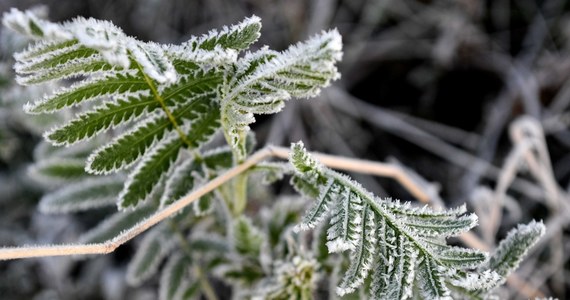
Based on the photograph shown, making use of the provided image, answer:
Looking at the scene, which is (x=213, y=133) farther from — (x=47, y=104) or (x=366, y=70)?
(x=366, y=70)

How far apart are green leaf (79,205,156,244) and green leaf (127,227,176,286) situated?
84 millimetres

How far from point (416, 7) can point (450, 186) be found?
3.76 feet

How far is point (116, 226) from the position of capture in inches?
88.2

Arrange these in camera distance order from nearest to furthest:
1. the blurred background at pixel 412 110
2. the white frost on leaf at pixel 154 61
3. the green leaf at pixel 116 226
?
1. the white frost on leaf at pixel 154 61
2. the green leaf at pixel 116 226
3. the blurred background at pixel 412 110

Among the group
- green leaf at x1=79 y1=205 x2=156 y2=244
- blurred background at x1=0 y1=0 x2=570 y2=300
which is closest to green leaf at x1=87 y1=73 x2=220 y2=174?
green leaf at x1=79 y1=205 x2=156 y2=244

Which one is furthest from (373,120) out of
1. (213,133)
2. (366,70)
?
(213,133)

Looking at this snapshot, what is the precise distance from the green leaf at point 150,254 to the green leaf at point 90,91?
92 centimetres

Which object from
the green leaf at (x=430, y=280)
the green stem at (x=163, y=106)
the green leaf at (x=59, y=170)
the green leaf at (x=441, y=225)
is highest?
the green leaf at (x=59, y=170)

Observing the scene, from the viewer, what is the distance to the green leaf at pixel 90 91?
1.37m

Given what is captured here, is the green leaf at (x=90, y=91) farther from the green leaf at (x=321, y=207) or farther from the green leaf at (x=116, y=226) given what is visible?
the green leaf at (x=116, y=226)

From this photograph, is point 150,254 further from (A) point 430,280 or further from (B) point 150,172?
(A) point 430,280

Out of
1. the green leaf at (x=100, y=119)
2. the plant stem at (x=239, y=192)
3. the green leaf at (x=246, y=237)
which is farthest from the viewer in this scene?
the green leaf at (x=246, y=237)

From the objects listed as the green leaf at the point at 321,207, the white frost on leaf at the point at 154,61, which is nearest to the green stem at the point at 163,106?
the white frost on leaf at the point at 154,61

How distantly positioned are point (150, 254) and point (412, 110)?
1.89 metres
